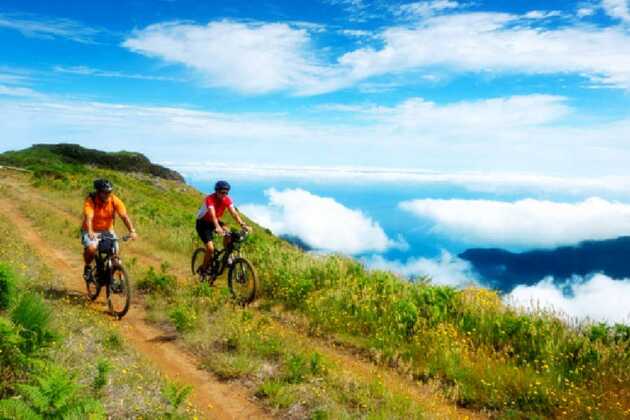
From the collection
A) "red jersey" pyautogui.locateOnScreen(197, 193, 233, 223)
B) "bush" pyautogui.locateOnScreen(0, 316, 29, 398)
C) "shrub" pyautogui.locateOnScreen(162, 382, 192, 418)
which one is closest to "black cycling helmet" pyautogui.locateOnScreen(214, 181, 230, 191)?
"red jersey" pyautogui.locateOnScreen(197, 193, 233, 223)

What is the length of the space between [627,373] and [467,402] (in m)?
2.46

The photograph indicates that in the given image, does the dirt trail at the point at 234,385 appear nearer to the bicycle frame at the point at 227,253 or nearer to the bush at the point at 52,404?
the bicycle frame at the point at 227,253

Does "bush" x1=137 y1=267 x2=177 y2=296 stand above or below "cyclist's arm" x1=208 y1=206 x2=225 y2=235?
below


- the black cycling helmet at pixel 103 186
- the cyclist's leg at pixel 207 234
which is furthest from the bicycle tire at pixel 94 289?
the cyclist's leg at pixel 207 234

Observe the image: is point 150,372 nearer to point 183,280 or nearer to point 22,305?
point 22,305

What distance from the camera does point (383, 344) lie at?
9453 millimetres

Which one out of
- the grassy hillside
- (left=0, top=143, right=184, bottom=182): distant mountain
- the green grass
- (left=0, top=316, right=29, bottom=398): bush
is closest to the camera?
the green grass

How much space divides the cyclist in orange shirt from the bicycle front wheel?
29.8 inches

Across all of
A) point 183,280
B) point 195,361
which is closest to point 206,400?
point 195,361

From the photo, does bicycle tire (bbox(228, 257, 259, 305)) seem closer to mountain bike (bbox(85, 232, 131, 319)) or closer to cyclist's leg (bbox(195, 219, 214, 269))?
cyclist's leg (bbox(195, 219, 214, 269))

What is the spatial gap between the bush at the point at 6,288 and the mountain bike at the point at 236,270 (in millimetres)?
4891

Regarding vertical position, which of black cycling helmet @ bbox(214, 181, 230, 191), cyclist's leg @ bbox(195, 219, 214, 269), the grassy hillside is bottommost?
the grassy hillside

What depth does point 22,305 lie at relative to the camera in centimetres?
630

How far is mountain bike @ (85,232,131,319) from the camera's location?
1050 cm
